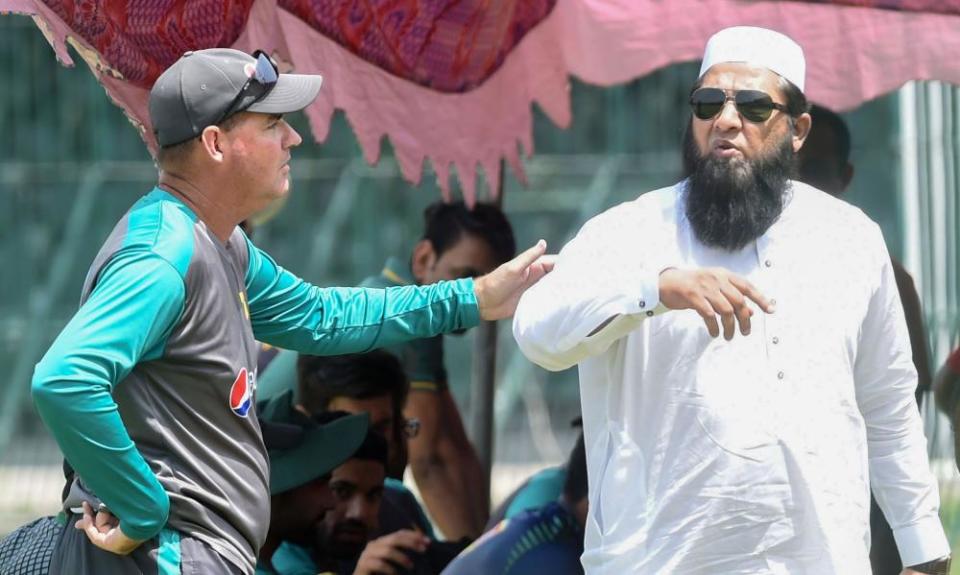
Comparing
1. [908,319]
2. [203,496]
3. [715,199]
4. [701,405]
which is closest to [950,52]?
[908,319]

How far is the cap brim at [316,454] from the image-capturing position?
12.5 feet

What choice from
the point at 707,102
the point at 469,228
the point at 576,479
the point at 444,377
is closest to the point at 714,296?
the point at 707,102

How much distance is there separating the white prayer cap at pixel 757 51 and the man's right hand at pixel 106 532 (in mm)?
1401

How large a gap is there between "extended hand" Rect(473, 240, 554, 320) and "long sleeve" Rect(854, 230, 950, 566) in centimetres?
63

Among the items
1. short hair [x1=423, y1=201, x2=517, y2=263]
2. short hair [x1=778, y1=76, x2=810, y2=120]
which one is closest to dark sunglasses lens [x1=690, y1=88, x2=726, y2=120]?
short hair [x1=778, y1=76, x2=810, y2=120]

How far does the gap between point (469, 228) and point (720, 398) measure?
2182 millimetres

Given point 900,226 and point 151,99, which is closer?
point 151,99

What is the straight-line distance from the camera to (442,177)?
14.2 ft

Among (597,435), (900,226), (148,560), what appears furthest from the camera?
(900,226)

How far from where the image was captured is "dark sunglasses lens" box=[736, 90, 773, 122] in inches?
120

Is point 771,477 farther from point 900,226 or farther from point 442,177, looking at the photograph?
point 900,226

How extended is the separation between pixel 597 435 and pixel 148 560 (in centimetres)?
85

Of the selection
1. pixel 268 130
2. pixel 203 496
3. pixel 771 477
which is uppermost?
pixel 268 130

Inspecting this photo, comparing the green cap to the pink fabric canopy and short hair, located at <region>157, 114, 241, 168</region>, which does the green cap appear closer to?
the pink fabric canopy
